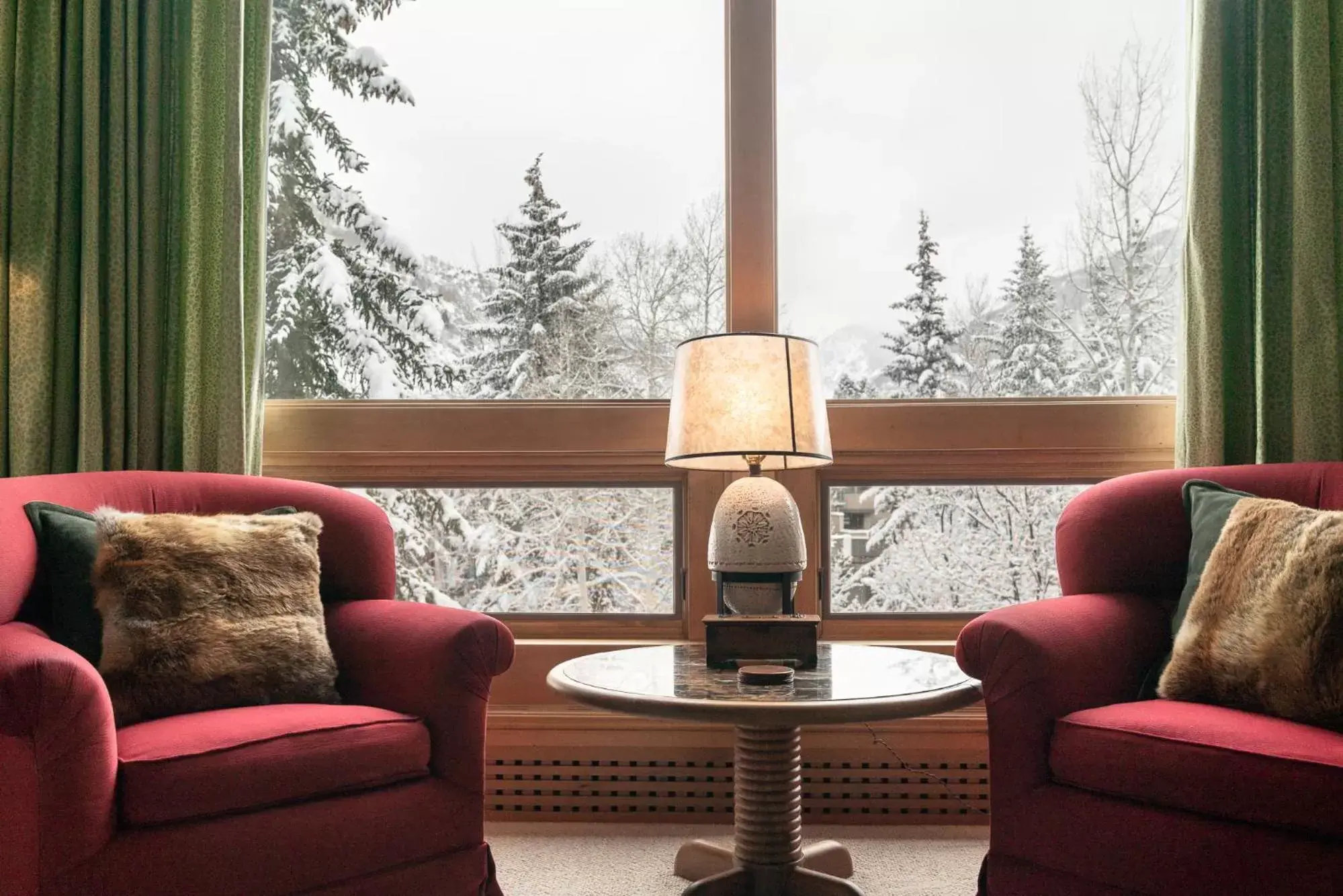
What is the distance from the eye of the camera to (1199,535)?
2035 millimetres

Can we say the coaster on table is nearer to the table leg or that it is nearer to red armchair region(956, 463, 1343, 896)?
red armchair region(956, 463, 1343, 896)

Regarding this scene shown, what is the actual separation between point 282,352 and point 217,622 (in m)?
1.19

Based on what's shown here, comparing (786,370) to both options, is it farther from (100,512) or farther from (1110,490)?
(100,512)

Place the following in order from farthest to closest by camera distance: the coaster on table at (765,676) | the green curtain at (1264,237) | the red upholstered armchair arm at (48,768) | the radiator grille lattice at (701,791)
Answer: the radiator grille lattice at (701,791), the green curtain at (1264,237), the coaster on table at (765,676), the red upholstered armchair arm at (48,768)

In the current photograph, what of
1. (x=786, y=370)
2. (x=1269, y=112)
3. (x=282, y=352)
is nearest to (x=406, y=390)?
(x=282, y=352)

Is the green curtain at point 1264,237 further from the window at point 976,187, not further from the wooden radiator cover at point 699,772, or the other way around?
the wooden radiator cover at point 699,772

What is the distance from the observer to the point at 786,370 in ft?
7.13

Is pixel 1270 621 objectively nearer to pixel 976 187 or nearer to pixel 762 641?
pixel 762 641

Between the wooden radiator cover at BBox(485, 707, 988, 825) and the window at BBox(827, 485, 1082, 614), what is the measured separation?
13.3 inches

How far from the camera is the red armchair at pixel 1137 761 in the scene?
1.48 meters

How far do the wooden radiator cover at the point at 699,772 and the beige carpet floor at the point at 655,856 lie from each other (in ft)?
0.13

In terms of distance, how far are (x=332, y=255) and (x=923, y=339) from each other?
1728 millimetres

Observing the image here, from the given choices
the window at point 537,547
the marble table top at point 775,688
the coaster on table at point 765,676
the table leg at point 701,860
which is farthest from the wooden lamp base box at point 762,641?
the window at point 537,547

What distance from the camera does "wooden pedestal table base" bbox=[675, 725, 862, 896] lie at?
1.92 metres
